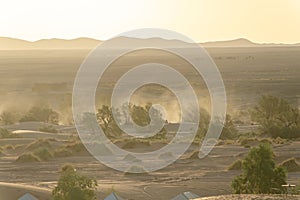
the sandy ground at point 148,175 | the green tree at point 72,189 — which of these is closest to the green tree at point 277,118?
the sandy ground at point 148,175

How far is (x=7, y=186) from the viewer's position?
21.1m

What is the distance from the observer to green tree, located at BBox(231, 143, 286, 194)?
17.1 meters

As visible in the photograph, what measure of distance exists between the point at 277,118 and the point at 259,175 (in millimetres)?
22394

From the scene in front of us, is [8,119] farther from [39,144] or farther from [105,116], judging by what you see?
[39,144]

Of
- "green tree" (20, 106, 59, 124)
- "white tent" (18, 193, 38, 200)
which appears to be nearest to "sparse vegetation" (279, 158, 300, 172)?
"white tent" (18, 193, 38, 200)

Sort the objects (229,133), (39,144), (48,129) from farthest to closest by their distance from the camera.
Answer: (48,129), (229,133), (39,144)

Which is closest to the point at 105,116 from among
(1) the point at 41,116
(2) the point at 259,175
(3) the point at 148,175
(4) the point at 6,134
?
(4) the point at 6,134

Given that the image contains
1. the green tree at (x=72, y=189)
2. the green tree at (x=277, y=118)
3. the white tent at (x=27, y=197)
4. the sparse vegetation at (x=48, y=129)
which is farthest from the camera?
the sparse vegetation at (x=48, y=129)

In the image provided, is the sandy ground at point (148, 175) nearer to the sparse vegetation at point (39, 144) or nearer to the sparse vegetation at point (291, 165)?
the sparse vegetation at point (39, 144)

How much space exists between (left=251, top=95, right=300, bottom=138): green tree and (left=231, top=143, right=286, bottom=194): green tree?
19446 mm

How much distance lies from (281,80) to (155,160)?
174ft

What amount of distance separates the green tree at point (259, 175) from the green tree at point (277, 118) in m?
19.4

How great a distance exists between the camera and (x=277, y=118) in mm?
39250

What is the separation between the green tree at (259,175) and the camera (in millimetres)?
17078
